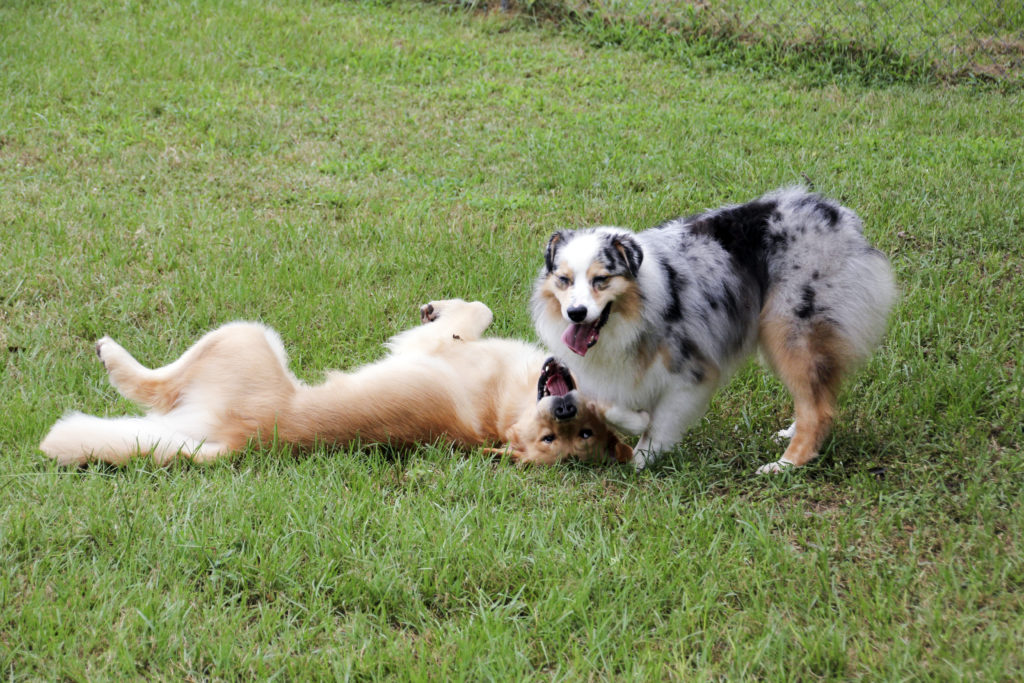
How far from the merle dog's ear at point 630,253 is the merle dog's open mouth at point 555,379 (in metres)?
0.69

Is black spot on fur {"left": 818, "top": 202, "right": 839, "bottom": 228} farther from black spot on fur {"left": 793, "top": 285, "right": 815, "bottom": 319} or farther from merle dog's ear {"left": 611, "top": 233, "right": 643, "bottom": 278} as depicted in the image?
merle dog's ear {"left": 611, "top": 233, "right": 643, "bottom": 278}

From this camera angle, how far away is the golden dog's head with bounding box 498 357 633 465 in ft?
14.2

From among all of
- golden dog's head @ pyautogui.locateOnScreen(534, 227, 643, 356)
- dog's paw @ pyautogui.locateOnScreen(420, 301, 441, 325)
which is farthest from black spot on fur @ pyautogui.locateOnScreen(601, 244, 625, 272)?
dog's paw @ pyautogui.locateOnScreen(420, 301, 441, 325)

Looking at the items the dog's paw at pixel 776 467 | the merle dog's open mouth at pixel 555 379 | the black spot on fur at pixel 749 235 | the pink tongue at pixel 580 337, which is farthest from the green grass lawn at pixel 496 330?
the black spot on fur at pixel 749 235

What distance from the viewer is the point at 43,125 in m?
7.99

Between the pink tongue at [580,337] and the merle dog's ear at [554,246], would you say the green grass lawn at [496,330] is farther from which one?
the merle dog's ear at [554,246]

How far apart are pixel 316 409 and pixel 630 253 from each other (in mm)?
1631

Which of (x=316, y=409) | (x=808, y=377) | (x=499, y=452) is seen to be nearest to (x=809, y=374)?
(x=808, y=377)

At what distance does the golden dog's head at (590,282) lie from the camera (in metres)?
4.10

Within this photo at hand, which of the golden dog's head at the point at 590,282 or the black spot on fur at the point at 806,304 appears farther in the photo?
the black spot on fur at the point at 806,304

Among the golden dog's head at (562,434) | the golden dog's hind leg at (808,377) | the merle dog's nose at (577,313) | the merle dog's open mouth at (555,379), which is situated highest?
the merle dog's nose at (577,313)

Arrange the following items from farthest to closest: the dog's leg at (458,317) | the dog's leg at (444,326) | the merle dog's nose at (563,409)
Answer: the dog's leg at (458,317), the dog's leg at (444,326), the merle dog's nose at (563,409)

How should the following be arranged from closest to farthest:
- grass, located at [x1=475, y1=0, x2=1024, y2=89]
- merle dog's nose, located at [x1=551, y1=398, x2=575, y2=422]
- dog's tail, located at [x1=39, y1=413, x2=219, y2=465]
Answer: dog's tail, located at [x1=39, y1=413, x2=219, y2=465] < merle dog's nose, located at [x1=551, y1=398, x2=575, y2=422] < grass, located at [x1=475, y1=0, x2=1024, y2=89]

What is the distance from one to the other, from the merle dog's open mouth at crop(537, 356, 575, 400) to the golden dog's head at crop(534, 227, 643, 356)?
298 mm
